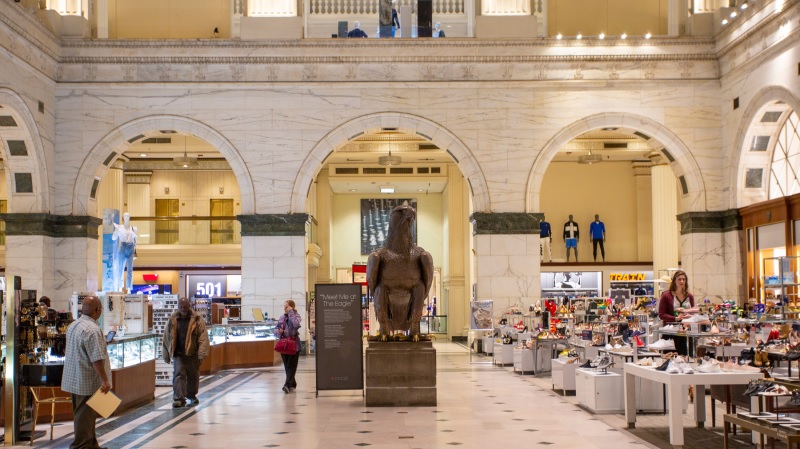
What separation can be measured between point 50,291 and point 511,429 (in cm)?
1347

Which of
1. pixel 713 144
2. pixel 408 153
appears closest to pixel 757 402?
pixel 713 144

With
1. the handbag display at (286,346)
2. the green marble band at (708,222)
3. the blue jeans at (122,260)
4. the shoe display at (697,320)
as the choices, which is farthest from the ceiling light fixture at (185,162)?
the shoe display at (697,320)

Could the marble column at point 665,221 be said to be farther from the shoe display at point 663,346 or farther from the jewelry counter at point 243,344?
the shoe display at point 663,346

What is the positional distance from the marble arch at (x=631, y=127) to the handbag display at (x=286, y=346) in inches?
Answer: 320

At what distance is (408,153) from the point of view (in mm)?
29141

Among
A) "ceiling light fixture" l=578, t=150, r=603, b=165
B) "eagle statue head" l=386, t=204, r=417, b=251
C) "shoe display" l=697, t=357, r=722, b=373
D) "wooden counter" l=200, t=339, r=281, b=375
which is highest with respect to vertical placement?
"ceiling light fixture" l=578, t=150, r=603, b=165

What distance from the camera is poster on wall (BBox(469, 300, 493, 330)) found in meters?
19.6

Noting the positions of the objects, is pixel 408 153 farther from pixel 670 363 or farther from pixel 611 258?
pixel 670 363

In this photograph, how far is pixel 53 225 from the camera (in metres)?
20.5

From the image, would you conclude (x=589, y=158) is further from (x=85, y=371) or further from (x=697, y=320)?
(x=85, y=371)

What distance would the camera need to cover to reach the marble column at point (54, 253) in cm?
2002

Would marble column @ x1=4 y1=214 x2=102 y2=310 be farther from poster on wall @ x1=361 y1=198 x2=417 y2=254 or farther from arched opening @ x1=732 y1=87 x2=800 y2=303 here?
poster on wall @ x1=361 y1=198 x2=417 y2=254

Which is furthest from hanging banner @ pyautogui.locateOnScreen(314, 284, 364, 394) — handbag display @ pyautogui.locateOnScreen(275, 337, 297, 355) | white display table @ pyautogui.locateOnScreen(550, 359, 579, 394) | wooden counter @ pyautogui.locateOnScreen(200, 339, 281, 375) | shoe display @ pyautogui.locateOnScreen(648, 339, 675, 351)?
wooden counter @ pyautogui.locateOnScreen(200, 339, 281, 375)

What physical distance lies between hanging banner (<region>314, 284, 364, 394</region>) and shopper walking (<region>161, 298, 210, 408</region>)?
65.9 inches
